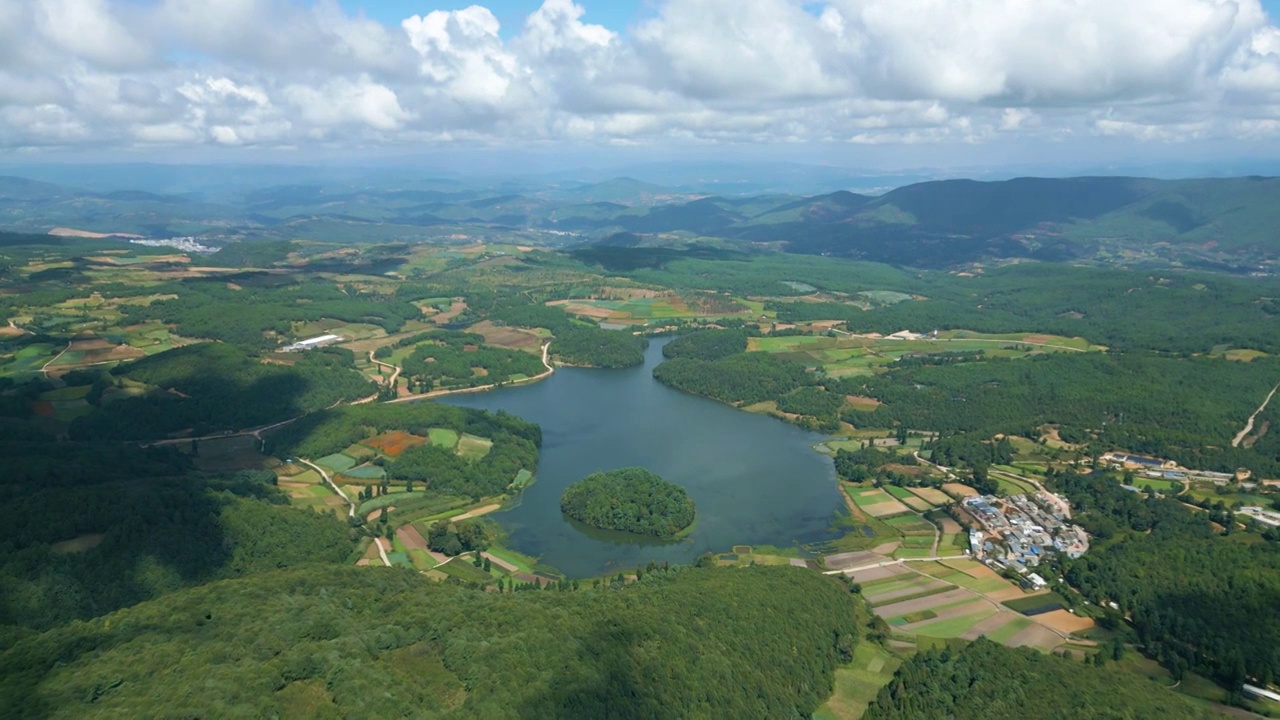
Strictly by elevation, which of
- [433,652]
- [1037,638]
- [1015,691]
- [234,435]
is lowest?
[234,435]

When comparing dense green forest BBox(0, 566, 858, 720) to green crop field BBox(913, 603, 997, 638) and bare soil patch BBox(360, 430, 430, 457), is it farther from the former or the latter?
bare soil patch BBox(360, 430, 430, 457)

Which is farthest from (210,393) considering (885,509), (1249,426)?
(1249,426)

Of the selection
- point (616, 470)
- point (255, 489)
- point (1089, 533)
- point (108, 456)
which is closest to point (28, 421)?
point (108, 456)

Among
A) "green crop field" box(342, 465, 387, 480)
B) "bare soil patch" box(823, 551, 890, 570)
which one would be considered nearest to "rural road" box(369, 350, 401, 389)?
"green crop field" box(342, 465, 387, 480)

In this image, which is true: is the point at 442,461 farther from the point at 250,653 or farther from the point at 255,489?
the point at 250,653

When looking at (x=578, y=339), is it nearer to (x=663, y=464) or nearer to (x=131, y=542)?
(x=663, y=464)
